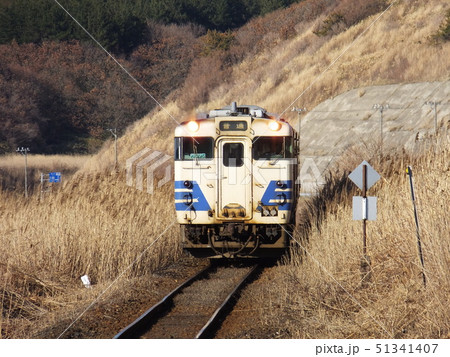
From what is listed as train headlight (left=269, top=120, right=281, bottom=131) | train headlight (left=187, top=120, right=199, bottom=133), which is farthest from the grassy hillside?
train headlight (left=187, top=120, right=199, bottom=133)

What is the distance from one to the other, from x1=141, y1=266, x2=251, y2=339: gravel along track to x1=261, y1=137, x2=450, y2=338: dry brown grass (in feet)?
3.04

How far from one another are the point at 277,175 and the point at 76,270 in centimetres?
454

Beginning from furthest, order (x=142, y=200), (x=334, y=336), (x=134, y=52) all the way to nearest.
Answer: (x=134, y=52) → (x=142, y=200) → (x=334, y=336)

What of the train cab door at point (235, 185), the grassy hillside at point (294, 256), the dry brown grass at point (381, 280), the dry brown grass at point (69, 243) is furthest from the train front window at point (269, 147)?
the dry brown grass at point (69, 243)

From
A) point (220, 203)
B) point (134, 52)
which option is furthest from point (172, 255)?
point (134, 52)

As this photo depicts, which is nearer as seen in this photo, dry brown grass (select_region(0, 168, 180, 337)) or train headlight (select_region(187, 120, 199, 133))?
dry brown grass (select_region(0, 168, 180, 337))

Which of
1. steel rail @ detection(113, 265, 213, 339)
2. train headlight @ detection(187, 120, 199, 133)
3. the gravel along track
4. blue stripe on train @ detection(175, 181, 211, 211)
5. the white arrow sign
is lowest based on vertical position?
the gravel along track

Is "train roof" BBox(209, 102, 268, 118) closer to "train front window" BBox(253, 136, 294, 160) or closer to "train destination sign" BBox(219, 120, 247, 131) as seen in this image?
"train destination sign" BBox(219, 120, 247, 131)

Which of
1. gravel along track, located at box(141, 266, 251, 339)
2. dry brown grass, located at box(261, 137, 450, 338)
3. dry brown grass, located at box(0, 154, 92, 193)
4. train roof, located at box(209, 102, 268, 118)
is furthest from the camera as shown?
dry brown grass, located at box(0, 154, 92, 193)

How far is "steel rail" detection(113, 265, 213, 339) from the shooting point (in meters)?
9.22

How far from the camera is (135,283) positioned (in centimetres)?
1284

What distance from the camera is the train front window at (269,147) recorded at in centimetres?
1479

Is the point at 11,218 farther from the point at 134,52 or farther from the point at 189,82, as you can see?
the point at 134,52

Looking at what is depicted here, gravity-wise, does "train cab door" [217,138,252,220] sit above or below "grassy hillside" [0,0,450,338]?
above
